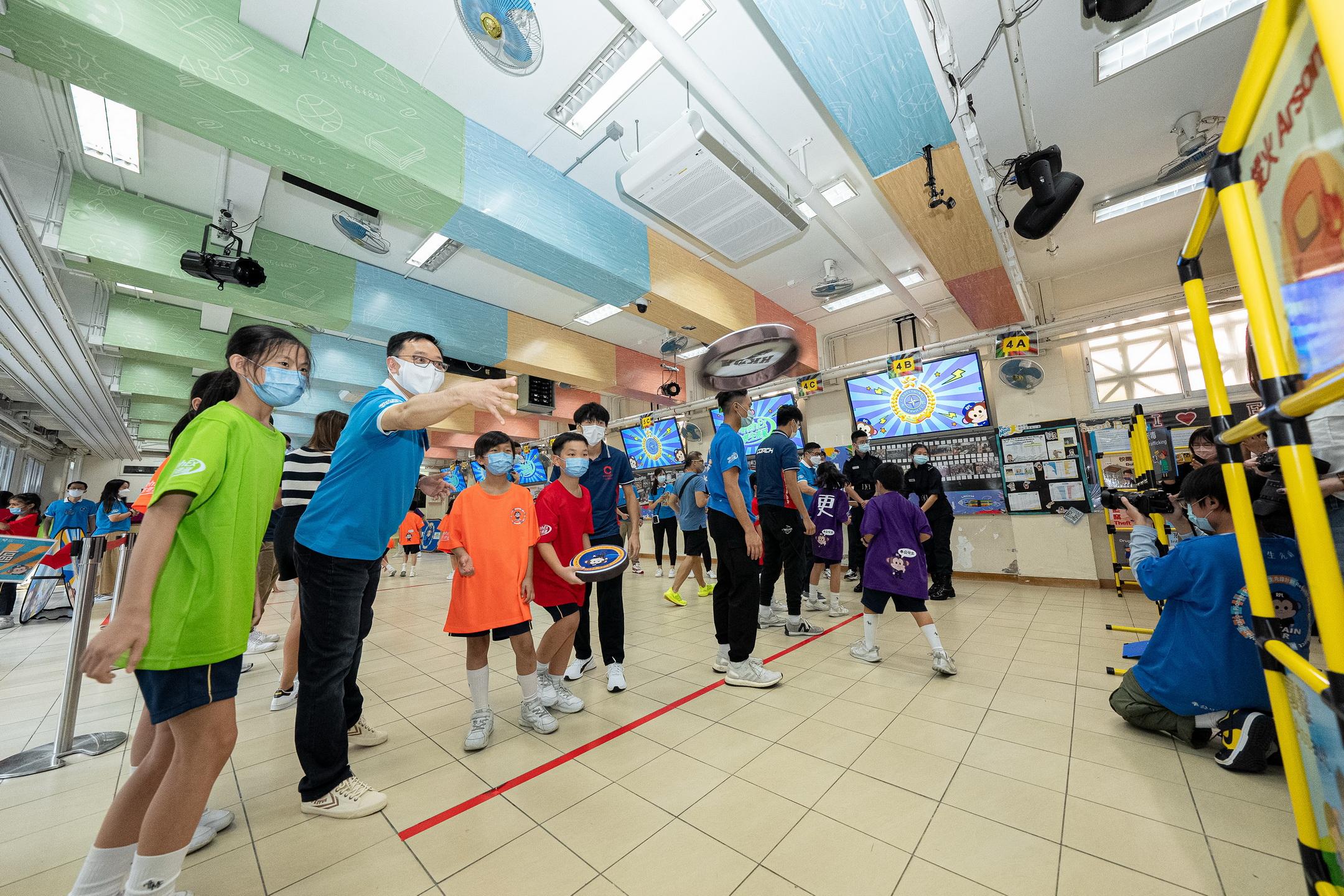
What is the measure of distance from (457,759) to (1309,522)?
2739mm

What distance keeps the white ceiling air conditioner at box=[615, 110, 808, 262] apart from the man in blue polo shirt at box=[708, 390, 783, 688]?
62.7 inches

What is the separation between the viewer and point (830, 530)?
4707 mm

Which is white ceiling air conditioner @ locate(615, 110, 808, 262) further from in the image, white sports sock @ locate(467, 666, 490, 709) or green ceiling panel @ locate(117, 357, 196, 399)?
green ceiling panel @ locate(117, 357, 196, 399)

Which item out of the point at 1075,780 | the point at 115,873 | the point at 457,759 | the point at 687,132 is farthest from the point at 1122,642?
the point at 115,873

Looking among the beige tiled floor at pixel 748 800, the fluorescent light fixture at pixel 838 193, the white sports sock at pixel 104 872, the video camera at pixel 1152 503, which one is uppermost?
the fluorescent light fixture at pixel 838 193

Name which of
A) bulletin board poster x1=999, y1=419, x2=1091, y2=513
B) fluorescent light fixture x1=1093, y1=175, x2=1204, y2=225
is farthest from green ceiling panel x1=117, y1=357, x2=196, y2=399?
fluorescent light fixture x1=1093, y1=175, x2=1204, y2=225

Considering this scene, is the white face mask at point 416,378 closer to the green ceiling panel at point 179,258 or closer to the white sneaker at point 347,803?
the white sneaker at point 347,803

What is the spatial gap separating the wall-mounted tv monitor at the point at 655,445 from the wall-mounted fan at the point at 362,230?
5.52 metres

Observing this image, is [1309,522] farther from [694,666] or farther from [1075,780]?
[694,666]

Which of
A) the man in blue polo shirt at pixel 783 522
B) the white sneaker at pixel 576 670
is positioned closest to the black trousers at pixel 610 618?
the white sneaker at pixel 576 670

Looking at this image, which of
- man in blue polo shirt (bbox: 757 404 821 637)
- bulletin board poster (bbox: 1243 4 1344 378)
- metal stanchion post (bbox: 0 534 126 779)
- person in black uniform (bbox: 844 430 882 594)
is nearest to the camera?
bulletin board poster (bbox: 1243 4 1344 378)

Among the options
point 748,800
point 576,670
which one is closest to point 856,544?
point 576,670

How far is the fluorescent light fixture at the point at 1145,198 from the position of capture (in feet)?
14.6

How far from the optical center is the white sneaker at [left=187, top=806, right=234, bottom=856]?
159 centimetres
